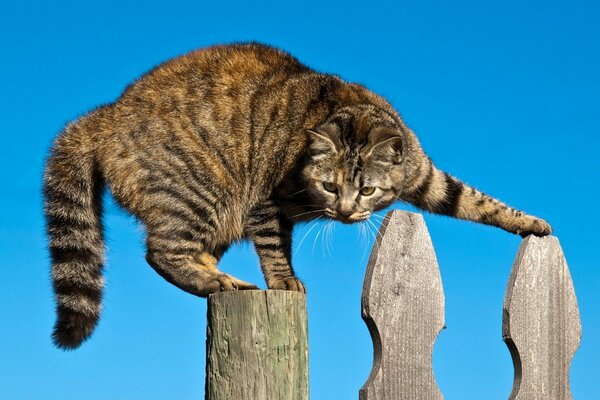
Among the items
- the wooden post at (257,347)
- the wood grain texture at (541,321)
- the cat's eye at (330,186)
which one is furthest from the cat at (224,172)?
the wooden post at (257,347)

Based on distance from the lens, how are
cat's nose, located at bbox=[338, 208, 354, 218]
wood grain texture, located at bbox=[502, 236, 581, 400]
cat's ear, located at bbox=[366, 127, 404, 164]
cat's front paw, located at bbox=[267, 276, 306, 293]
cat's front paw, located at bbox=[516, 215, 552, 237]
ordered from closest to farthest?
1. wood grain texture, located at bbox=[502, 236, 581, 400]
2. cat's front paw, located at bbox=[267, 276, 306, 293]
3. cat's front paw, located at bbox=[516, 215, 552, 237]
4. cat's nose, located at bbox=[338, 208, 354, 218]
5. cat's ear, located at bbox=[366, 127, 404, 164]

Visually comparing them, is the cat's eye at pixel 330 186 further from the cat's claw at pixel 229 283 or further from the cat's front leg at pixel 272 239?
the cat's claw at pixel 229 283

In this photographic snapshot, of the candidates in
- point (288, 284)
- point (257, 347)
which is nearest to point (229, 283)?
point (288, 284)

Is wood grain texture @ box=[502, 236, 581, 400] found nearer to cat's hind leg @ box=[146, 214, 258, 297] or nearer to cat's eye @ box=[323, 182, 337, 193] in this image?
cat's eye @ box=[323, 182, 337, 193]

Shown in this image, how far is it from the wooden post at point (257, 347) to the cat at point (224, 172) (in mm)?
1076

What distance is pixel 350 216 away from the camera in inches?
152

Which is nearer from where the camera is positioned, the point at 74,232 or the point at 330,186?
the point at 330,186

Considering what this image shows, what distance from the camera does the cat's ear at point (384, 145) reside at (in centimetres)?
395

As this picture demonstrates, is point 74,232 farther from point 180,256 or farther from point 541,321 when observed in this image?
point 541,321

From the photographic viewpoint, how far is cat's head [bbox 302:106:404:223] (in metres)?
3.92

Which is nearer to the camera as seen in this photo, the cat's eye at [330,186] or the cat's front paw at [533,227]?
the cat's front paw at [533,227]

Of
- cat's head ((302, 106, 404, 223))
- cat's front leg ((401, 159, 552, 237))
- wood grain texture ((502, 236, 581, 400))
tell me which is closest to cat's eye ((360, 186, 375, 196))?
cat's head ((302, 106, 404, 223))

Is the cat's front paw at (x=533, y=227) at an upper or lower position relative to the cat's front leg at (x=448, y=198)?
lower

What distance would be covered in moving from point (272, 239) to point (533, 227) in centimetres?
132
